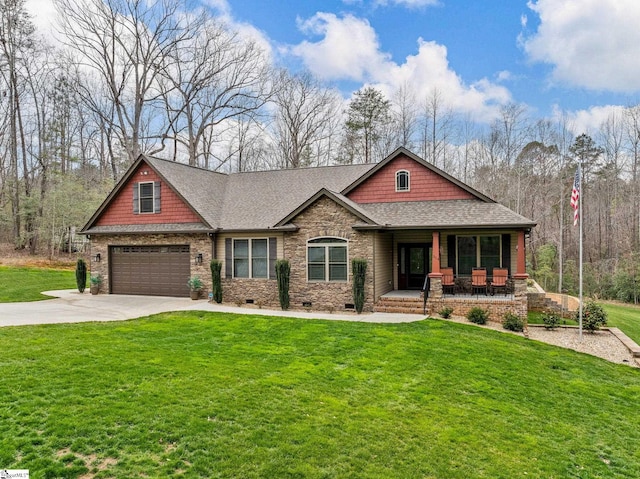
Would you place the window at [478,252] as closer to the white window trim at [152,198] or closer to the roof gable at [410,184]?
the roof gable at [410,184]

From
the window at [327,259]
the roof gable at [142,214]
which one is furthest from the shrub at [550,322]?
the roof gable at [142,214]

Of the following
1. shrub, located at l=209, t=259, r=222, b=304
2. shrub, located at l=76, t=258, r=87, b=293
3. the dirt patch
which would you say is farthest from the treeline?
the dirt patch

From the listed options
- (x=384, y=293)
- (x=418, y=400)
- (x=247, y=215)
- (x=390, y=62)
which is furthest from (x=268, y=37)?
(x=418, y=400)

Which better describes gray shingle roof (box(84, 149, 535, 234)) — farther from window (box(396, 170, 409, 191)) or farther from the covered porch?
the covered porch

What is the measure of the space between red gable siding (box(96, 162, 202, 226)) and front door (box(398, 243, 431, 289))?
324 inches

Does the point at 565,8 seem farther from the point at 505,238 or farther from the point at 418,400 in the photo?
the point at 418,400

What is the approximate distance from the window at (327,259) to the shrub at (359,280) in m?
0.63

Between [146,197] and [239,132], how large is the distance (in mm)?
19199

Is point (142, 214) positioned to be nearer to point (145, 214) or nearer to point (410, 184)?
point (145, 214)

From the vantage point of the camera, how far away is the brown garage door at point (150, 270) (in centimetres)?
1706

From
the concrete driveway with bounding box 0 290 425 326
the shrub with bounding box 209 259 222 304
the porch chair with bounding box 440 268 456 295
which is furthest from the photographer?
the shrub with bounding box 209 259 222 304

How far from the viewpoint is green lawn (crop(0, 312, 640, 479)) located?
4.51 m

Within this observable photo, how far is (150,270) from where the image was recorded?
691 inches

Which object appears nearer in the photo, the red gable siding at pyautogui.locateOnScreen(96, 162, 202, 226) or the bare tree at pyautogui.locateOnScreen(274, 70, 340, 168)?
the red gable siding at pyautogui.locateOnScreen(96, 162, 202, 226)
